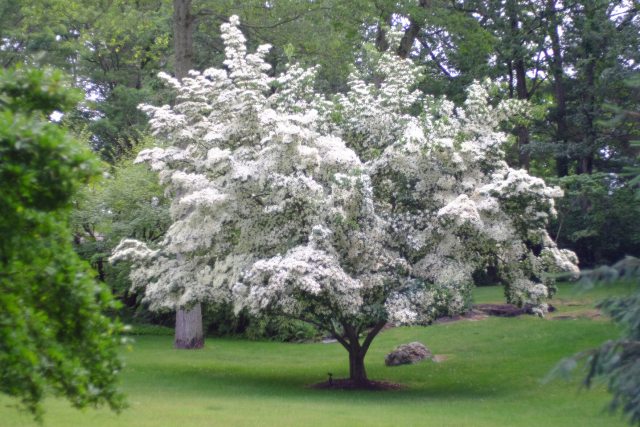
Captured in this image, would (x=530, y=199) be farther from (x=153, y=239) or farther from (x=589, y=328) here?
(x=153, y=239)

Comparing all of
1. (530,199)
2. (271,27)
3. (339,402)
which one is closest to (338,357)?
(339,402)

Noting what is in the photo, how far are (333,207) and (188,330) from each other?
9.90 meters

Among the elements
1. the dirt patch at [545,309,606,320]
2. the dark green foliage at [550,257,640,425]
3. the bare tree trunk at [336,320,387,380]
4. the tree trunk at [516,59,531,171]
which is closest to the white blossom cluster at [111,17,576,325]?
Answer: the bare tree trunk at [336,320,387,380]

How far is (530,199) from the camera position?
31.1 feet

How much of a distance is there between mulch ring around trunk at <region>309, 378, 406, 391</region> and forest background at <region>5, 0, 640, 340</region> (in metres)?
5.92

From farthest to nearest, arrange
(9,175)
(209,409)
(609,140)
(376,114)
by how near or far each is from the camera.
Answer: (609,140)
(376,114)
(209,409)
(9,175)

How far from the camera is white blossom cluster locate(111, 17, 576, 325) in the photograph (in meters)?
9.20

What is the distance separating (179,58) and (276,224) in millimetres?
8227

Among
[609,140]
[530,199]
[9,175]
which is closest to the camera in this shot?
[9,175]

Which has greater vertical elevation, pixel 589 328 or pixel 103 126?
pixel 103 126

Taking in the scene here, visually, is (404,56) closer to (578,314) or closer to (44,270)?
(578,314)

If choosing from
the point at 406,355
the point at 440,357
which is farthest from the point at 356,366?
the point at 440,357

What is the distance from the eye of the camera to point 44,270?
393 cm

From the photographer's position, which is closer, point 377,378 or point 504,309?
point 377,378
